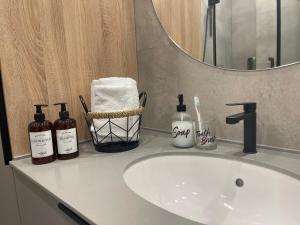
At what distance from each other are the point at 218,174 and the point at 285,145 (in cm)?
21

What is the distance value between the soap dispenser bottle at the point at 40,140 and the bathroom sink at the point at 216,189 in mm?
258

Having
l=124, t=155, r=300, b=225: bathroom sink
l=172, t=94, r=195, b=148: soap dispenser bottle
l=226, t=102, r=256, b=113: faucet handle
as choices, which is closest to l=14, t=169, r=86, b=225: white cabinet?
l=124, t=155, r=300, b=225: bathroom sink

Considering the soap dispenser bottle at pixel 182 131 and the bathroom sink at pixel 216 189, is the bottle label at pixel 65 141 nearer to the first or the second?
the bathroom sink at pixel 216 189

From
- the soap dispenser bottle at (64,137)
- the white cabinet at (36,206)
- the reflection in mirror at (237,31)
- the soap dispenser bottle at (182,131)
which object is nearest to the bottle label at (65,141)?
the soap dispenser bottle at (64,137)

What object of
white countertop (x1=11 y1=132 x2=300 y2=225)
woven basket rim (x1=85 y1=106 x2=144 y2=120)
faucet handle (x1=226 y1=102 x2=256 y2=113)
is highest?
faucet handle (x1=226 y1=102 x2=256 y2=113)

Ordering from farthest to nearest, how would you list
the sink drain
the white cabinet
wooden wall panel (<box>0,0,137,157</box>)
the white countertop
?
wooden wall panel (<box>0,0,137,157</box>) < the sink drain < the white cabinet < the white countertop

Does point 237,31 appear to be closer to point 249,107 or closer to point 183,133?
point 249,107

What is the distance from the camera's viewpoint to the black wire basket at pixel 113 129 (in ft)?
2.87

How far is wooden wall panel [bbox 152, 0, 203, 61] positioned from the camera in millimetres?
938

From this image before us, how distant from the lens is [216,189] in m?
0.79

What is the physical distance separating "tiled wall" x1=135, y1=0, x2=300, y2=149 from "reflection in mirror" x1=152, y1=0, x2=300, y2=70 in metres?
0.03

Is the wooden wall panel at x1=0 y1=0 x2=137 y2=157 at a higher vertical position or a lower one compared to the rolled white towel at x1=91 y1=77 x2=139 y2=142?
higher

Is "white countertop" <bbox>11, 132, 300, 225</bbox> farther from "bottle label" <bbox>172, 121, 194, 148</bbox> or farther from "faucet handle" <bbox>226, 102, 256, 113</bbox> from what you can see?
"faucet handle" <bbox>226, 102, 256, 113</bbox>

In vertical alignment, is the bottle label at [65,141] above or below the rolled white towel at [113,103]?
below
